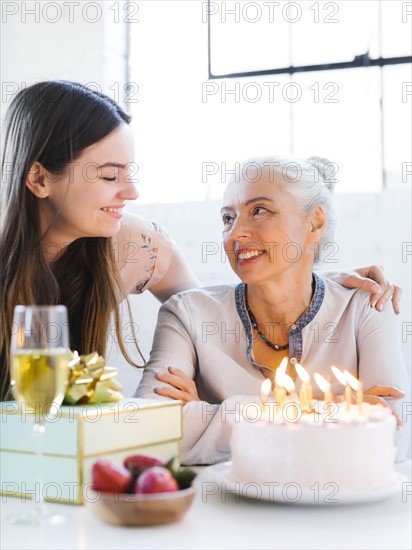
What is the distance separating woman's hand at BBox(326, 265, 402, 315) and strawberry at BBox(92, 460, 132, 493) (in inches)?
42.1

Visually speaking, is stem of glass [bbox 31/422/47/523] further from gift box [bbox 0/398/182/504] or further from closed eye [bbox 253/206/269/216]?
closed eye [bbox 253/206/269/216]

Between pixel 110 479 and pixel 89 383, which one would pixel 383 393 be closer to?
pixel 89 383

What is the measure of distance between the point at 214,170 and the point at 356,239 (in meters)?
0.74

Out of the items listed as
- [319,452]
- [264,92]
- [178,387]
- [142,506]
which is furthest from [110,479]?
[264,92]

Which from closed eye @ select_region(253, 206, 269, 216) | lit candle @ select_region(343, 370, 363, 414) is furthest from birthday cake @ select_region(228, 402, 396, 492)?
closed eye @ select_region(253, 206, 269, 216)

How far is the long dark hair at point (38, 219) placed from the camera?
185 cm

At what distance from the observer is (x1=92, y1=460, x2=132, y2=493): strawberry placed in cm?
96

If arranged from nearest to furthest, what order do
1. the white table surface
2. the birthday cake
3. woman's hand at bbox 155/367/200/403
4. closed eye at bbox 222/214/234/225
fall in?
the white table surface
the birthday cake
woman's hand at bbox 155/367/200/403
closed eye at bbox 222/214/234/225

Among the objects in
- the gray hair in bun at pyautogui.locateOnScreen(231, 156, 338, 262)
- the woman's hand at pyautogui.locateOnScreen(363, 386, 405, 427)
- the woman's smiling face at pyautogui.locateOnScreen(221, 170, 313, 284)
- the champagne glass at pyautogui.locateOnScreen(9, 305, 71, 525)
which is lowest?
the woman's hand at pyautogui.locateOnScreen(363, 386, 405, 427)

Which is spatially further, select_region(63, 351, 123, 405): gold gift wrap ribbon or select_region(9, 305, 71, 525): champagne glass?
select_region(63, 351, 123, 405): gold gift wrap ribbon

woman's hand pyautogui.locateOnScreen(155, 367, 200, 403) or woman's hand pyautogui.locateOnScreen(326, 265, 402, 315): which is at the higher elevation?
woman's hand pyautogui.locateOnScreen(326, 265, 402, 315)

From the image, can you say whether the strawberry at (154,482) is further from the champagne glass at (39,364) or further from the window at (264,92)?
the window at (264,92)

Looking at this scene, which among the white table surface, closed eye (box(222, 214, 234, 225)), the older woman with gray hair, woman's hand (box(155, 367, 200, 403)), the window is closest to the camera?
the white table surface

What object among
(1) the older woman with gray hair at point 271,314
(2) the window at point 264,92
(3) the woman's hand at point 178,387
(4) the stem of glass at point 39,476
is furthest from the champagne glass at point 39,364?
(2) the window at point 264,92
